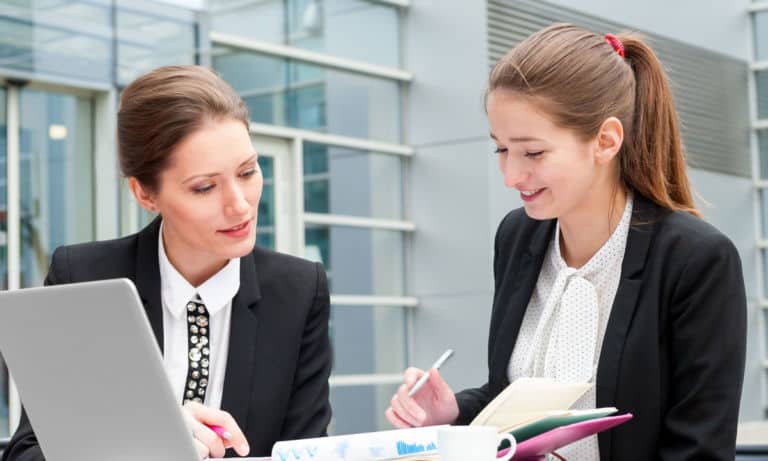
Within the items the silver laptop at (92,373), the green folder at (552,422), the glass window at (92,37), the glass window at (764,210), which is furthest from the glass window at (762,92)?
the silver laptop at (92,373)

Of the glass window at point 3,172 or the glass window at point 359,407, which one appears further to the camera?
the glass window at point 359,407

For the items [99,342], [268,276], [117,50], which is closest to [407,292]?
[117,50]

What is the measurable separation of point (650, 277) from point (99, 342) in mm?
914

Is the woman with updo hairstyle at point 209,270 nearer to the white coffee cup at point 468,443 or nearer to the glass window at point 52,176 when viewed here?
the white coffee cup at point 468,443

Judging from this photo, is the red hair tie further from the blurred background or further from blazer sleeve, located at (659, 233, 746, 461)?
the blurred background

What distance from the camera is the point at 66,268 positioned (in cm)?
207

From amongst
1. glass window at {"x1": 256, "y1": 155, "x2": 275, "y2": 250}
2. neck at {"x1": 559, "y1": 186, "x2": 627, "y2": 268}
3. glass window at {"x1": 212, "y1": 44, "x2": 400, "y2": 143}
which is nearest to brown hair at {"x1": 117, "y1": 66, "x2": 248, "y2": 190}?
neck at {"x1": 559, "y1": 186, "x2": 627, "y2": 268}

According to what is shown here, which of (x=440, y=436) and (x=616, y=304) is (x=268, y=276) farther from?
(x=440, y=436)

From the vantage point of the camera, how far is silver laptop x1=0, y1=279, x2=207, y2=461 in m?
1.35

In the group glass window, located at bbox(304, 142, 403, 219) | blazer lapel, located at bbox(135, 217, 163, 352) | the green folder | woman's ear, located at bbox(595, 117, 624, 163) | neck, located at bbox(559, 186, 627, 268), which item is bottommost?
the green folder

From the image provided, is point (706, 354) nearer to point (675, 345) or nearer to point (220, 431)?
point (675, 345)

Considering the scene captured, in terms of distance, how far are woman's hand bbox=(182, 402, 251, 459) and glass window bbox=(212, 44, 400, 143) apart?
6.17m

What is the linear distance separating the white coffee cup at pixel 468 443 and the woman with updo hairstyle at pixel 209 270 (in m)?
0.73

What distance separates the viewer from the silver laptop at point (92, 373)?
4.42ft
